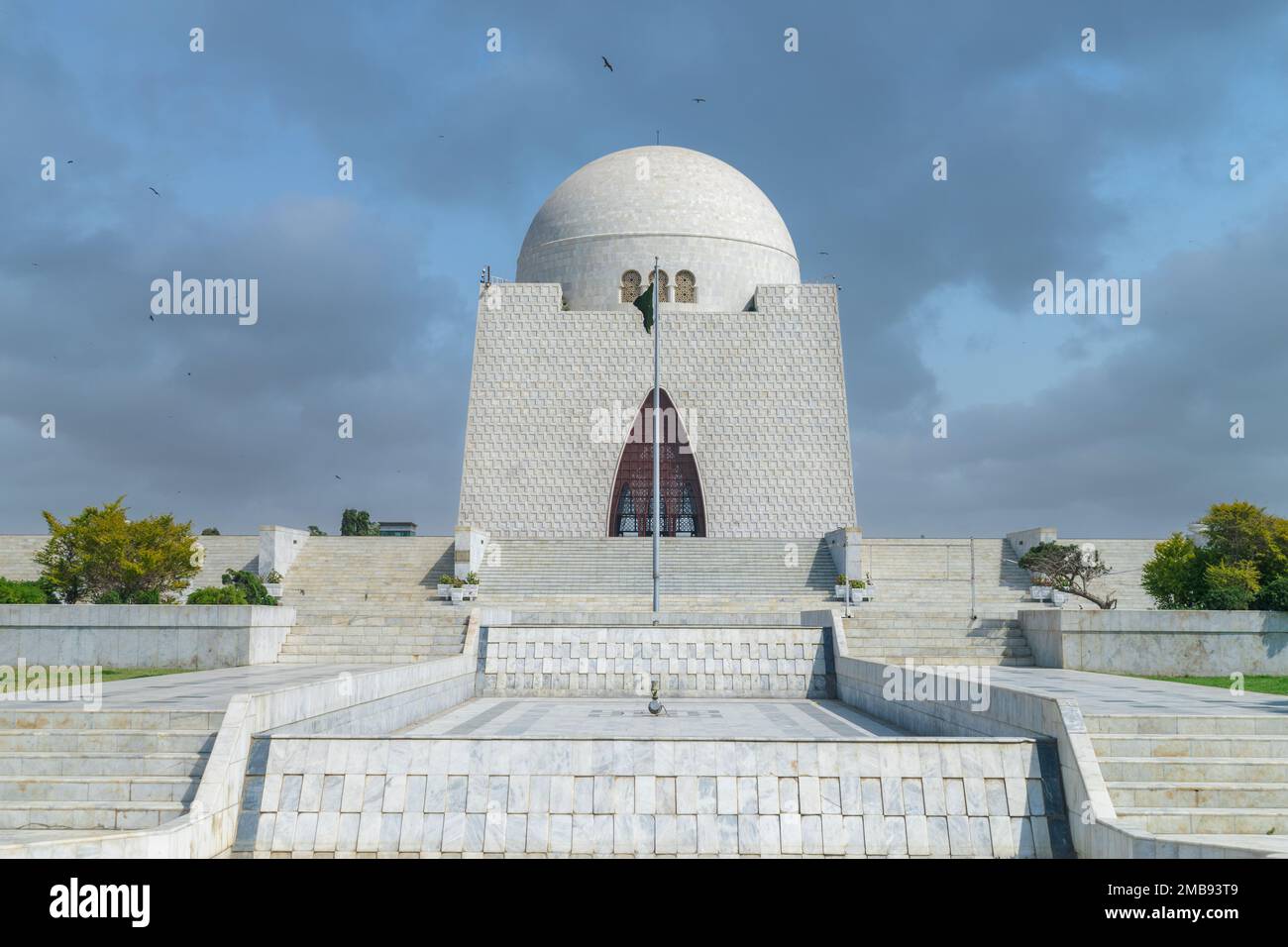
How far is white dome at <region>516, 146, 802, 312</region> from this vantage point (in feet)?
95.1

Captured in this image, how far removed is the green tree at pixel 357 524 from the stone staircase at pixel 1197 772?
31.8 meters

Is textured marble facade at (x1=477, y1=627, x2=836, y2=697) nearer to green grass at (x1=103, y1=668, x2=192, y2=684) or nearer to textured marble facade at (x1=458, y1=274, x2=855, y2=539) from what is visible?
green grass at (x1=103, y1=668, x2=192, y2=684)

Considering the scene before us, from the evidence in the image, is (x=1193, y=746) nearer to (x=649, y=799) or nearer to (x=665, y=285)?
(x=649, y=799)

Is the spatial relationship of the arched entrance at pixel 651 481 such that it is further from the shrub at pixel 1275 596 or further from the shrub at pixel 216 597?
the shrub at pixel 1275 596

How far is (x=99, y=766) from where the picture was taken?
7.00 meters

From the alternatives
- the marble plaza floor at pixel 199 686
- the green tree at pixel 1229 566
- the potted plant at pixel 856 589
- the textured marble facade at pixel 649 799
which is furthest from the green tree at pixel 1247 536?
the marble plaza floor at pixel 199 686

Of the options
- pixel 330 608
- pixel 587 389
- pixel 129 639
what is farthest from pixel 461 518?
pixel 129 639

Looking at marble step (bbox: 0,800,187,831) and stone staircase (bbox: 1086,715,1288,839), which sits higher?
stone staircase (bbox: 1086,715,1288,839)

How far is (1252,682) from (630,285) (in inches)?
805

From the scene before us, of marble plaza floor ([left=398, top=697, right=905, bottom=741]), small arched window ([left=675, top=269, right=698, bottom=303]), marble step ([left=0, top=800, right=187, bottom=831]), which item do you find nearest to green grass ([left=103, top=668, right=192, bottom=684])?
marble plaza floor ([left=398, top=697, right=905, bottom=741])

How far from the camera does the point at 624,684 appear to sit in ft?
43.4

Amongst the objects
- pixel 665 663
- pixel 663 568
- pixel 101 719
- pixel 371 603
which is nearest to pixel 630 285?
pixel 663 568

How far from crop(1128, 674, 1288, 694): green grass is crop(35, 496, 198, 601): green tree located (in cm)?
1582
